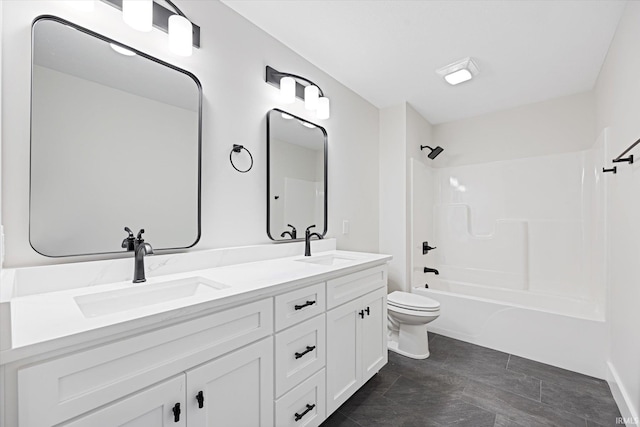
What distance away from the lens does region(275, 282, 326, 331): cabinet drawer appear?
1.21 metres

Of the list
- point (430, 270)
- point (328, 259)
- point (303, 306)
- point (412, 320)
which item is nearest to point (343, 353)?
point (303, 306)

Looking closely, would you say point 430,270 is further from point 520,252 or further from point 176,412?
point 176,412

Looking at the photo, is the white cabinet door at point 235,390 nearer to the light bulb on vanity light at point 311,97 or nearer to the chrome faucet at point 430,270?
the light bulb on vanity light at point 311,97

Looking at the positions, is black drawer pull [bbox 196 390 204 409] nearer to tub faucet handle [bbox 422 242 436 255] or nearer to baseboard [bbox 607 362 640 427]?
baseboard [bbox 607 362 640 427]

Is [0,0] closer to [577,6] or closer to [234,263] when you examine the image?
[234,263]

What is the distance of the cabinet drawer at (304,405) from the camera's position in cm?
122

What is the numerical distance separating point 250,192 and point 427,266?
248 centimetres

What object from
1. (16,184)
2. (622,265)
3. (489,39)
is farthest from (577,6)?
(16,184)

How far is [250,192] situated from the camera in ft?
5.75

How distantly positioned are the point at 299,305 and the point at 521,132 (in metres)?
3.13

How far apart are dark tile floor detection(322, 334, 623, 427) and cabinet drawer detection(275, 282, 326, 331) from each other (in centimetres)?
75

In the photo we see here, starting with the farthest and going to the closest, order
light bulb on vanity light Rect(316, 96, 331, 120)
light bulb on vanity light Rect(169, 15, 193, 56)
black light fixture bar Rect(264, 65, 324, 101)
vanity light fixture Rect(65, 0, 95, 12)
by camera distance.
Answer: light bulb on vanity light Rect(316, 96, 331, 120), black light fixture bar Rect(264, 65, 324, 101), light bulb on vanity light Rect(169, 15, 193, 56), vanity light fixture Rect(65, 0, 95, 12)

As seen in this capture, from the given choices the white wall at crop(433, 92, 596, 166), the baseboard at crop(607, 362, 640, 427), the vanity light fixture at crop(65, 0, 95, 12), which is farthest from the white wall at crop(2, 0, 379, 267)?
the baseboard at crop(607, 362, 640, 427)

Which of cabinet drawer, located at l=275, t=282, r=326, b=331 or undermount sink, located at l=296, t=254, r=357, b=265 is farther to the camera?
undermount sink, located at l=296, t=254, r=357, b=265
